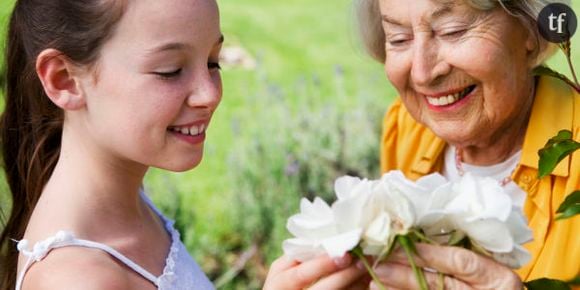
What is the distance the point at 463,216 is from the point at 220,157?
3.26 m

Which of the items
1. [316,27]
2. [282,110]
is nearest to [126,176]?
[282,110]

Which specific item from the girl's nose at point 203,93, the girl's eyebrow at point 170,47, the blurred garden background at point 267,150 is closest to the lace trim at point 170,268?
the girl's nose at point 203,93

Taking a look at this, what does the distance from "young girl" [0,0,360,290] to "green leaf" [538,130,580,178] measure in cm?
50

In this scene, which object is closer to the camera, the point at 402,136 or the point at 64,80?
the point at 64,80

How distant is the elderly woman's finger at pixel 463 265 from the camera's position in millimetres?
1500

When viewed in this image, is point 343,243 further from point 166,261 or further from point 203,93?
point 166,261

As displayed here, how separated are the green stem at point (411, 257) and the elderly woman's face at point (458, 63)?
3.35 ft

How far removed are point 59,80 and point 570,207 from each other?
1064 mm

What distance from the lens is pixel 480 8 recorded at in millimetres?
2445

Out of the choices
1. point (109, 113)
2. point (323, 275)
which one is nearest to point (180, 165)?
point (109, 113)

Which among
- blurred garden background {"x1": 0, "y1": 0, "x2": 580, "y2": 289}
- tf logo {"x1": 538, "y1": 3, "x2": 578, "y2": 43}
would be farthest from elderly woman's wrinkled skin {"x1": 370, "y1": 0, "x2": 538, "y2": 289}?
blurred garden background {"x1": 0, "y1": 0, "x2": 580, "y2": 289}

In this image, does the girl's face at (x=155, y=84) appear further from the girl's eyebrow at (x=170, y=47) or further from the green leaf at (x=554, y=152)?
the green leaf at (x=554, y=152)

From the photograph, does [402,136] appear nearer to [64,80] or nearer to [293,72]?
[64,80]

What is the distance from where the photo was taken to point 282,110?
4652 mm
